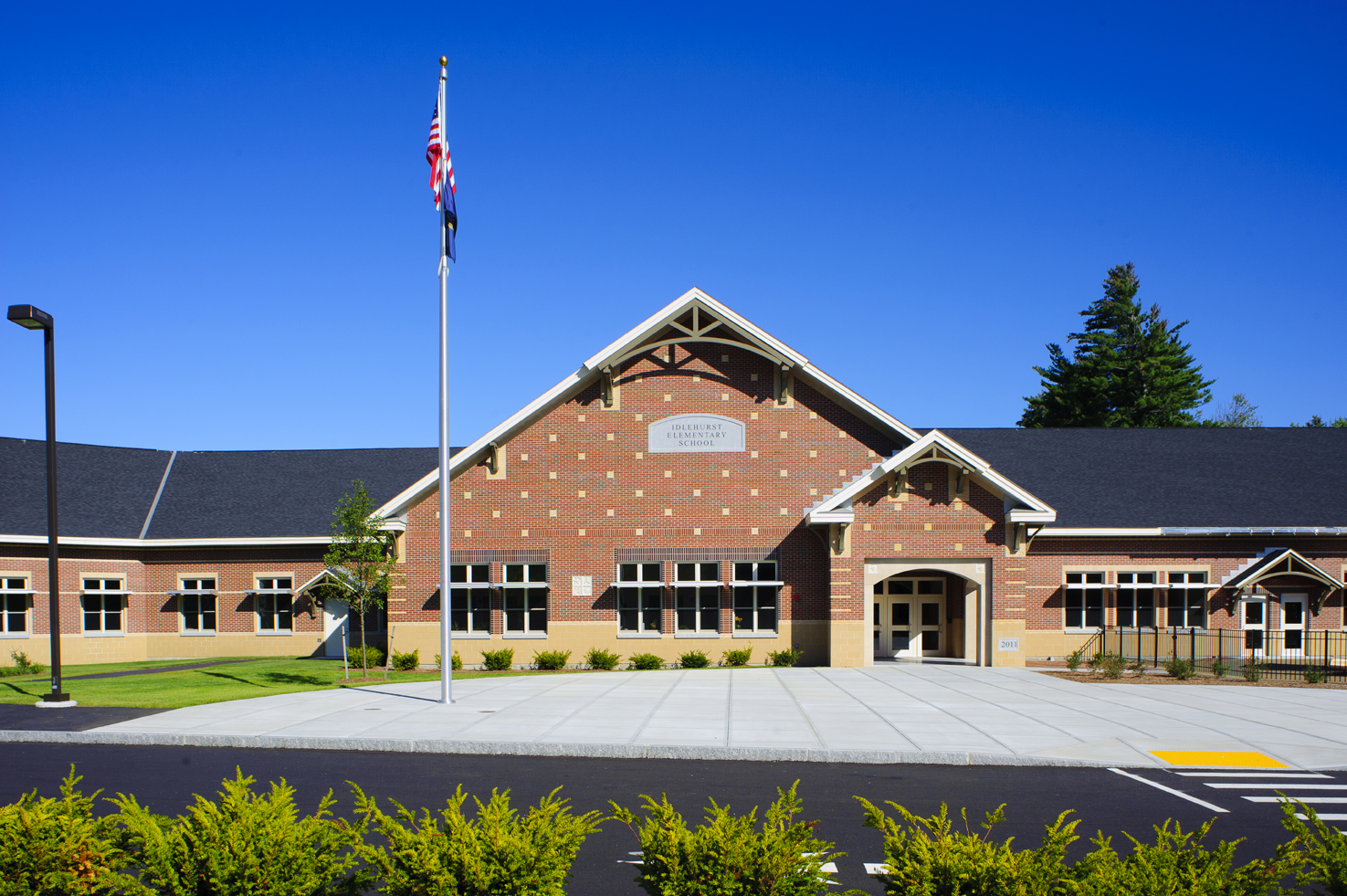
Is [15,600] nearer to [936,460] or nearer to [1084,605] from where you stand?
[936,460]

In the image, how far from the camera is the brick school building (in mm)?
25141

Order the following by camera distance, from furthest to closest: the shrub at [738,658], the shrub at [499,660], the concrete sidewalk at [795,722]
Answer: the shrub at [738,658] → the shrub at [499,660] → the concrete sidewalk at [795,722]

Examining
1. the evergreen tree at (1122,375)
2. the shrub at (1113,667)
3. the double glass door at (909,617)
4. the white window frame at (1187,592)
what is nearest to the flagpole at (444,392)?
the double glass door at (909,617)

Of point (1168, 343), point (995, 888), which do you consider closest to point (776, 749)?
point (995, 888)

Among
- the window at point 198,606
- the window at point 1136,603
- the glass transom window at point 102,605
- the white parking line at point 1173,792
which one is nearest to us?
the white parking line at point 1173,792

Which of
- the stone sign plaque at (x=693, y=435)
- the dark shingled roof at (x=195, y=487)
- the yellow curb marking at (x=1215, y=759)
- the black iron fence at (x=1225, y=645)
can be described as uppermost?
the stone sign plaque at (x=693, y=435)

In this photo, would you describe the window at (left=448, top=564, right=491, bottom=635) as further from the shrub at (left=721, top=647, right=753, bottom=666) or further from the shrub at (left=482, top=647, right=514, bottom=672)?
the shrub at (left=721, top=647, right=753, bottom=666)

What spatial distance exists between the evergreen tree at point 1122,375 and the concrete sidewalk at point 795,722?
45.0 m

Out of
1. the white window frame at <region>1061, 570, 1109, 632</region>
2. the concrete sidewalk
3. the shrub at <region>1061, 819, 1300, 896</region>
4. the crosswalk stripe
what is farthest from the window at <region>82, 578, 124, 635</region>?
the shrub at <region>1061, 819, 1300, 896</region>

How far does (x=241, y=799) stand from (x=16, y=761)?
929 cm

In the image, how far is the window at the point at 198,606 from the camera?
31.4 meters

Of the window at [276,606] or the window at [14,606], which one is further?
the window at [276,606]

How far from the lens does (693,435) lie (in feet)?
88.0

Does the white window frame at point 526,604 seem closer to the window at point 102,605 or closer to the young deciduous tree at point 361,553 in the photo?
the young deciduous tree at point 361,553
